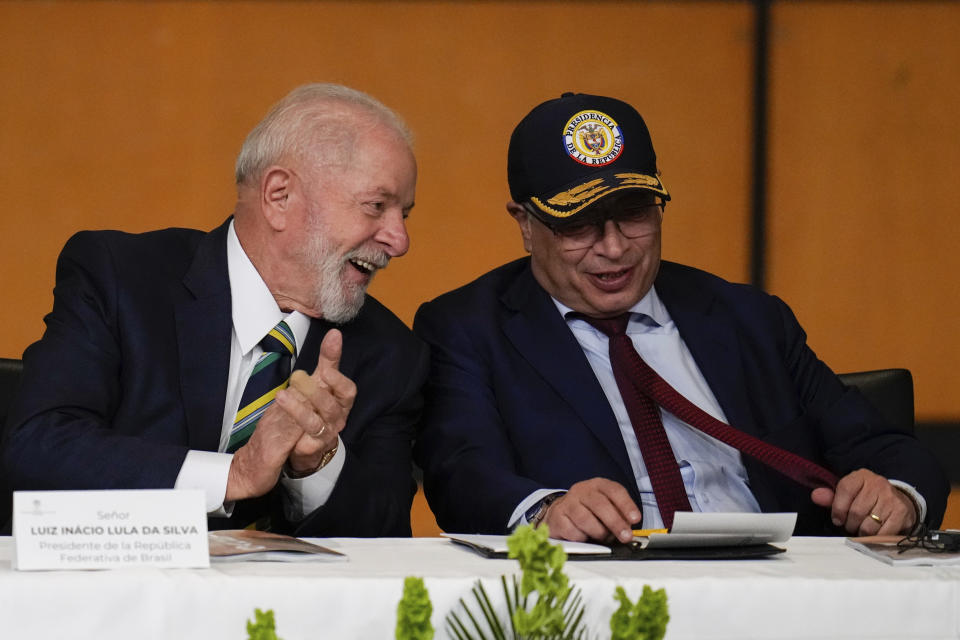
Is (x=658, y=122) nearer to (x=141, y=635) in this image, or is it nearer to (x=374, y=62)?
(x=374, y=62)

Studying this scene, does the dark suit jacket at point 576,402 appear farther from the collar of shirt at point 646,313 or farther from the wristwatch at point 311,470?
the wristwatch at point 311,470

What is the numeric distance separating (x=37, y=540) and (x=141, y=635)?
0.14 m

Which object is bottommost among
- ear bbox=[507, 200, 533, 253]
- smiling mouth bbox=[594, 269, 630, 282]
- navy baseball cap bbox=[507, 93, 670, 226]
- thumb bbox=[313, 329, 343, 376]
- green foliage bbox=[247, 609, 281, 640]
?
green foliage bbox=[247, 609, 281, 640]

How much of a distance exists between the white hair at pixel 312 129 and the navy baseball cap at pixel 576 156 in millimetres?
248

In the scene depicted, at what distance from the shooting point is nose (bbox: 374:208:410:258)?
207 centimetres

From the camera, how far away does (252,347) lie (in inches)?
78.5

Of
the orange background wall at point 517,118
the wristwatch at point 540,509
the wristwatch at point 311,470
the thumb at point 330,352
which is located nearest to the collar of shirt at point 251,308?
the wristwatch at point 311,470

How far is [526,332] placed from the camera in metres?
2.24

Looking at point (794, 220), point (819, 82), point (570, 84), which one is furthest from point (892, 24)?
point (570, 84)

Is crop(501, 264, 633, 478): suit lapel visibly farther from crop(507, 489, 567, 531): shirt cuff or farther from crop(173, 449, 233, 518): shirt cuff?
crop(173, 449, 233, 518): shirt cuff

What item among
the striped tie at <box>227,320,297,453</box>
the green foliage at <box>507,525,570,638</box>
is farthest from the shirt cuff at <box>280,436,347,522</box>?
the green foliage at <box>507,525,570,638</box>

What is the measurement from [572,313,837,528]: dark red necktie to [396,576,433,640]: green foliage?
1214 millimetres

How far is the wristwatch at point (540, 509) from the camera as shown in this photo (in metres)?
1.82

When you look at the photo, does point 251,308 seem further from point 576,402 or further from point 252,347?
point 576,402
